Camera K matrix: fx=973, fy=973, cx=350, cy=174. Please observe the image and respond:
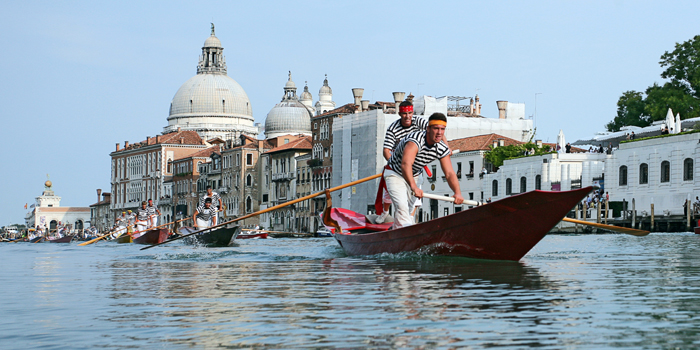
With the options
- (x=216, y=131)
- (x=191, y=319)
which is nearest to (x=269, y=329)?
(x=191, y=319)

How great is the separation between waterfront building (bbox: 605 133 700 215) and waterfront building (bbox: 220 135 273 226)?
45.8 meters

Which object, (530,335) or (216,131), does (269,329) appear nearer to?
(530,335)

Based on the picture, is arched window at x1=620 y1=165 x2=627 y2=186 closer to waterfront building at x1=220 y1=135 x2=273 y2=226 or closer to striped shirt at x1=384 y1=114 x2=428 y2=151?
striped shirt at x1=384 y1=114 x2=428 y2=151

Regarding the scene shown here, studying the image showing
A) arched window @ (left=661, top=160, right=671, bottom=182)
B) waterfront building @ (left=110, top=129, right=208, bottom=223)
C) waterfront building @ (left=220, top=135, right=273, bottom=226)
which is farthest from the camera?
waterfront building @ (left=110, top=129, right=208, bottom=223)

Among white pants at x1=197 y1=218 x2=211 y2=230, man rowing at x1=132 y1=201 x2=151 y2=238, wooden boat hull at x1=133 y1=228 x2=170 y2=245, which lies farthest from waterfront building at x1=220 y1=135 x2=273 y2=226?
white pants at x1=197 y1=218 x2=211 y2=230

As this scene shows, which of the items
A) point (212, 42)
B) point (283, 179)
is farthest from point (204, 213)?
point (212, 42)

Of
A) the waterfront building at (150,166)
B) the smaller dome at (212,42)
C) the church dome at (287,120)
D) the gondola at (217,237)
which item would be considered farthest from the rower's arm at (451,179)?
the smaller dome at (212,42)

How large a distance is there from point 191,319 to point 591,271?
522 centimetres

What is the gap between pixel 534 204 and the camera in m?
9.90

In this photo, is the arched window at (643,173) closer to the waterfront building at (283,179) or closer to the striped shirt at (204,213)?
the striped shirt at (204,213)

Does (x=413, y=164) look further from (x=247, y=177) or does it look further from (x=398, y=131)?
(x=247, y=177)

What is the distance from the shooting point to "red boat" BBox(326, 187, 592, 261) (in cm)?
984

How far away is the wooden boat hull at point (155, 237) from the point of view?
79.1 feet

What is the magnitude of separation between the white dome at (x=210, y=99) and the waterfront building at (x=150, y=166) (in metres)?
5.85
